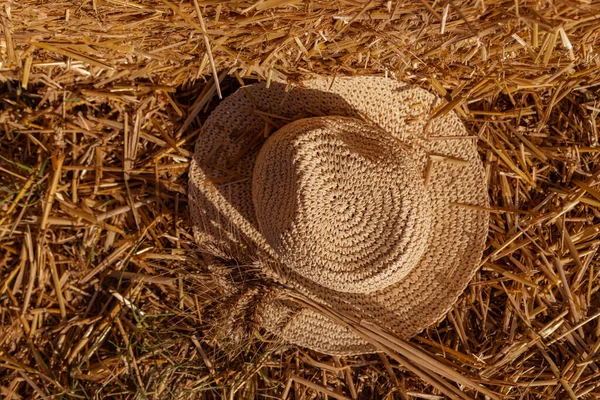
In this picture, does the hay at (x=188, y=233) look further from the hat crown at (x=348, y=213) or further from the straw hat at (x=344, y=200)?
the hat crown at (x=348, y=213)

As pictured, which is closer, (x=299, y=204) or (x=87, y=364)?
(x=299, y=204)

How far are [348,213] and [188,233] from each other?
21.2 inches

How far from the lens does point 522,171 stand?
A: 1.57 metres

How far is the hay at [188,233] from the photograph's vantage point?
1465 mm

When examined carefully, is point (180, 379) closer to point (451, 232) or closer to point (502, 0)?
point (451, 232)

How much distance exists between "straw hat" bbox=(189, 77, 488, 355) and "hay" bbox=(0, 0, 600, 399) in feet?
0.22

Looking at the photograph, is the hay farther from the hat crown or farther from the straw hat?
the hat crown

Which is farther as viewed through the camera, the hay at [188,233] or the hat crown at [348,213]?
the hay at [188,233]

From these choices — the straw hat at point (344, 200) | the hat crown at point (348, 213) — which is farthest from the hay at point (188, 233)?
the hat crown at point (348, 213)

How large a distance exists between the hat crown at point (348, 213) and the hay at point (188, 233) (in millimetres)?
231


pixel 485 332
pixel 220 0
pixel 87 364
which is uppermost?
pixel 220 0

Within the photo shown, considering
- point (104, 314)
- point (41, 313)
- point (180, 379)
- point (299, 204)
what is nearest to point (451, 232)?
point (299, 204)

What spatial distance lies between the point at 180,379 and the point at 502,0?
1246 mm

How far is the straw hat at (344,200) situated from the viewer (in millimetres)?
1300
